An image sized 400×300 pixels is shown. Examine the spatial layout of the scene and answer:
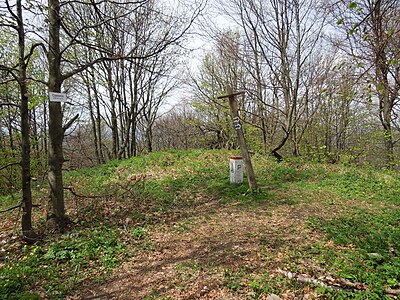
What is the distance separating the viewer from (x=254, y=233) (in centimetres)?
406

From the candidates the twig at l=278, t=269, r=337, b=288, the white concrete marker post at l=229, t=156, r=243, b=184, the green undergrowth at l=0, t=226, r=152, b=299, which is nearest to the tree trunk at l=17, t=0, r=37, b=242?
the green undergrowth at l=0, t=226, r=152, b=299

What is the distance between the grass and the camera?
2.73 meters

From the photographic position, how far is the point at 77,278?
10.1 ft

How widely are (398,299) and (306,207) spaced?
9.68ft

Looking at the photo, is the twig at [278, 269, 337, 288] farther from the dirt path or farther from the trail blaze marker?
the trail blaze marker

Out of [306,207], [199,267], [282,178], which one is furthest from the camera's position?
[282,178]

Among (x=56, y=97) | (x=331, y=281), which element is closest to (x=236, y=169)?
(x=331, y=281)

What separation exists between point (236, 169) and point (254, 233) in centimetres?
284

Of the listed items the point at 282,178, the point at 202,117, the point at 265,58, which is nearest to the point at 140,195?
the point at 282,178

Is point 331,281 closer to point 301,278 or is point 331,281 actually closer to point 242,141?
point 301,278

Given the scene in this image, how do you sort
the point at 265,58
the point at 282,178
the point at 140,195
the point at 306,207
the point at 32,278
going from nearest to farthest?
the point at 32,278, the point at 306,207, the point at 140,195, the point at 282,178, the point at 265,58

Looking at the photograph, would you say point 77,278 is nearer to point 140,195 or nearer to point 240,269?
point 240,269

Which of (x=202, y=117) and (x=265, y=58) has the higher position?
(x=265, y=58)

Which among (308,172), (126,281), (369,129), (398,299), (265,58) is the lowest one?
(126,281)
